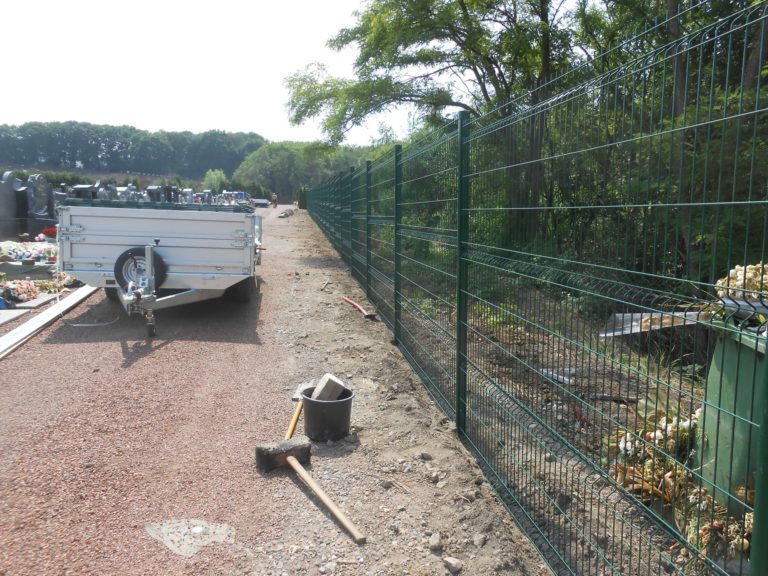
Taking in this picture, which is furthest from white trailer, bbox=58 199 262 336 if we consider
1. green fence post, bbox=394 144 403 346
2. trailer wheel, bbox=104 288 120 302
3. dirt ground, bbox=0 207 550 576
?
green fence post, bbox=394 144 403 346

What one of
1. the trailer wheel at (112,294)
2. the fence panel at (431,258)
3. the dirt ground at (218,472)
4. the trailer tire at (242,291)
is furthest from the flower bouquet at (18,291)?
the fence panel at (431,258)

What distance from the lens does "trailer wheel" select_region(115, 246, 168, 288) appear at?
7750 millimetres

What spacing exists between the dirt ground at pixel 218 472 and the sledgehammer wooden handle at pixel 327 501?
0.05m

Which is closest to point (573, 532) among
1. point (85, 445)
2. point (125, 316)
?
point (85, 445)

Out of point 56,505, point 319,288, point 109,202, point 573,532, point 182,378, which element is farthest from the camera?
point 319,288

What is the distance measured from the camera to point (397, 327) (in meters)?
7.21

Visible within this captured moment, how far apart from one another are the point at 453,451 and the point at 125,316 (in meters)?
5.75

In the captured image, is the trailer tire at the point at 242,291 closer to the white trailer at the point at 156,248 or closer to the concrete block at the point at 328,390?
the white trailer at the point at 156,248

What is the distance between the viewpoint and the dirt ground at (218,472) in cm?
307

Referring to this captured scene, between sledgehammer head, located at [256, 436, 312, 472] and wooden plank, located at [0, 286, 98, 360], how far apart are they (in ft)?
13.4

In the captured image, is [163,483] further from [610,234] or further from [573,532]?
[610,234]

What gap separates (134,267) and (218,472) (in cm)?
470

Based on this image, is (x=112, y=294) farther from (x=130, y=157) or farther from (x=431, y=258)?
(x=130, y=157)

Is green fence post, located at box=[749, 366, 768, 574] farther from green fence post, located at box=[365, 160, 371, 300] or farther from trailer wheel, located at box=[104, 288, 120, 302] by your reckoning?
trailer wheel, located at box=[104, 288, 120, 302]
